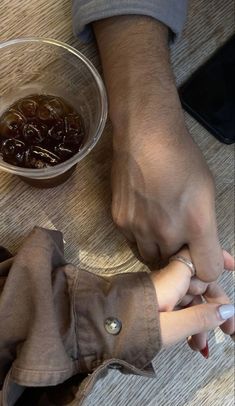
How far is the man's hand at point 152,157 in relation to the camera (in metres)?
0.67

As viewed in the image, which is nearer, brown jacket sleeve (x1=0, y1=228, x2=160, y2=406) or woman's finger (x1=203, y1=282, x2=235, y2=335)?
brown jacket sleeve (x1=0, y1=228, x2=160, y2=406)

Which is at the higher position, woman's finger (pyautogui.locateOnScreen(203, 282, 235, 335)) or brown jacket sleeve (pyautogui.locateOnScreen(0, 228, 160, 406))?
brown jacket sleeve (pyautogui.locateOnScreen(0, 228, 160, 406))

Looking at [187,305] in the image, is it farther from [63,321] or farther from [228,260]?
[63,321]

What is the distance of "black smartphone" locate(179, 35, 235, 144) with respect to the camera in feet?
2.54

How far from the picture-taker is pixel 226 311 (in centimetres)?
70

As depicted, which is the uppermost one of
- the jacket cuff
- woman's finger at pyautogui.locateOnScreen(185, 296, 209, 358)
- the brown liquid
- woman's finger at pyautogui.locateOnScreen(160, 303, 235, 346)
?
the brown liquid

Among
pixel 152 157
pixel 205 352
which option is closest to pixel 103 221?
pixel 152 157

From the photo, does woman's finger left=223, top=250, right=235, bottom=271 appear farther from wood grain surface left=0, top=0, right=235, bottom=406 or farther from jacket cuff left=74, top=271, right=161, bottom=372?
jacket cuff left=74, top=271, right=161, bottom=372

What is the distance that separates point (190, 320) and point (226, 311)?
60mm

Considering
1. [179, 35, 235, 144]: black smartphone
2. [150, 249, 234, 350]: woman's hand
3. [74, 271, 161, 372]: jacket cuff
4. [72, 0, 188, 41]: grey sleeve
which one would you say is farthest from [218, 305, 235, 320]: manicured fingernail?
[72, 0, 188, 41]: grey sleeve

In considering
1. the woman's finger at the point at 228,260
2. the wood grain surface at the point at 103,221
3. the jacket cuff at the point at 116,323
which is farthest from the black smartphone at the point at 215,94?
the jacket cuff at the point at 116,323

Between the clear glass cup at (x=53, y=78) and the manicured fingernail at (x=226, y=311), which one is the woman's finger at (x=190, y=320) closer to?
the manicured fingernail at (x=226, y=311)

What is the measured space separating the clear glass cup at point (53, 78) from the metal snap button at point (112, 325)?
0.17 metres

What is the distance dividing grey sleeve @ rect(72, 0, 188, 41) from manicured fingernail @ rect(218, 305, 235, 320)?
36 cm
